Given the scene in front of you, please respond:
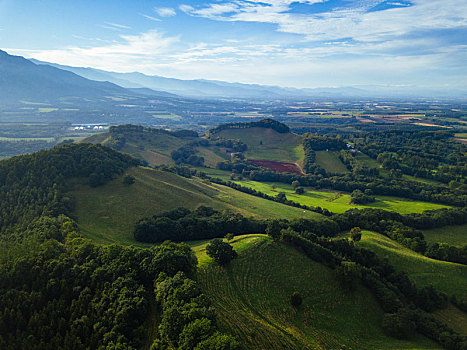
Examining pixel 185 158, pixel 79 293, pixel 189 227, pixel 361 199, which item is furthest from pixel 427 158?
pixel 79 293

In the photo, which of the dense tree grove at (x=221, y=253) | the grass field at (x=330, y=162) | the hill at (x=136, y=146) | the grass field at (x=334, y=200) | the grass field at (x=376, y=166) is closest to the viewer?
the dense tree grove at (x=221, y=253)

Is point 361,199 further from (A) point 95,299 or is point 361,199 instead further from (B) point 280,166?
(A) point 95,299

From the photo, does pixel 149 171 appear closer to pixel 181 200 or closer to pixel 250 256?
pixel 181 200

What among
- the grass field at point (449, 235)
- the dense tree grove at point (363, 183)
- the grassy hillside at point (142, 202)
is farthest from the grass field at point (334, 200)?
the grassy hillside at point (142, 202)

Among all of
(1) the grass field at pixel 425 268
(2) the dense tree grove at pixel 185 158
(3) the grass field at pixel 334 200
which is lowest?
(3) the grass field at pixel 334 200

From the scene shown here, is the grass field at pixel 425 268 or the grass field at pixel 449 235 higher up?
the grass field at pixel 425 268

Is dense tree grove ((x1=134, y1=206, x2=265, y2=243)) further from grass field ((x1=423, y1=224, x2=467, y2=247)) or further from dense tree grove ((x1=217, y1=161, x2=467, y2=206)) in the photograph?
dense tree grove ((x1=217, y1=161, x2=467, y2=206))

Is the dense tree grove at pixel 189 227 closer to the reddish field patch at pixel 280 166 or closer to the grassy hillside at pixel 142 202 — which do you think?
the grassy hillside at pixel 142 202

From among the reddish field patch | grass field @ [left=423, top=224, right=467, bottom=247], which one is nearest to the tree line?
grass field @ [left=423, top=224, right=467, bottom=247]
